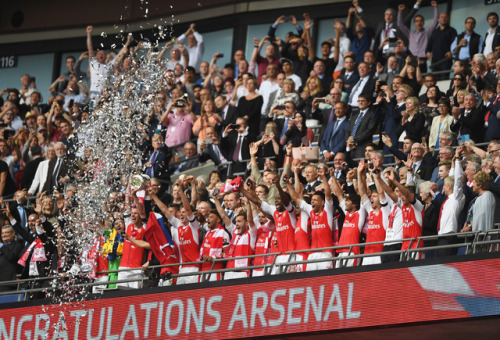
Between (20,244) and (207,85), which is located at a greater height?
(207,85)

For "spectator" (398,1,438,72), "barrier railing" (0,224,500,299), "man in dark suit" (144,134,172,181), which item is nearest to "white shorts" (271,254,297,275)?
"barrier railing" (0,224,500,299)

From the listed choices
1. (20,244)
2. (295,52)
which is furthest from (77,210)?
(295,52)

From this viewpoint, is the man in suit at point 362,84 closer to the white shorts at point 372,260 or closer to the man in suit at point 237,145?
the man in suit at point 237,145

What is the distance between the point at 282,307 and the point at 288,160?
9.03ft

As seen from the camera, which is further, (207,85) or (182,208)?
(207,85)

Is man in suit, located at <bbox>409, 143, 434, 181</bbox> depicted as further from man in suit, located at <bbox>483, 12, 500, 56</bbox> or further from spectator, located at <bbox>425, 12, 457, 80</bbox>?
spectator, located at <bbox>425, 12, 457, 80</bbox>

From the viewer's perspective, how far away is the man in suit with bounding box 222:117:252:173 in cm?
1759

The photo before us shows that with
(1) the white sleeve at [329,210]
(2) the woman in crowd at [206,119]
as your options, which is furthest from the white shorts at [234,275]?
(2) the woman in crowd at [206,119]

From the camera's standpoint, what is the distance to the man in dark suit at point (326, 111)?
55.7ft

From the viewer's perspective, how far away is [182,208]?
611 inches

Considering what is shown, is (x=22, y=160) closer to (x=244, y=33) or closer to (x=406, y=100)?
(x=244, y=33)

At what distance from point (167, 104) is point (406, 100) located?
6231mm

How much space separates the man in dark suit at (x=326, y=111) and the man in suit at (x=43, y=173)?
5.17 meters

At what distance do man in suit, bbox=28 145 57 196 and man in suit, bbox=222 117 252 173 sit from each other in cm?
349
